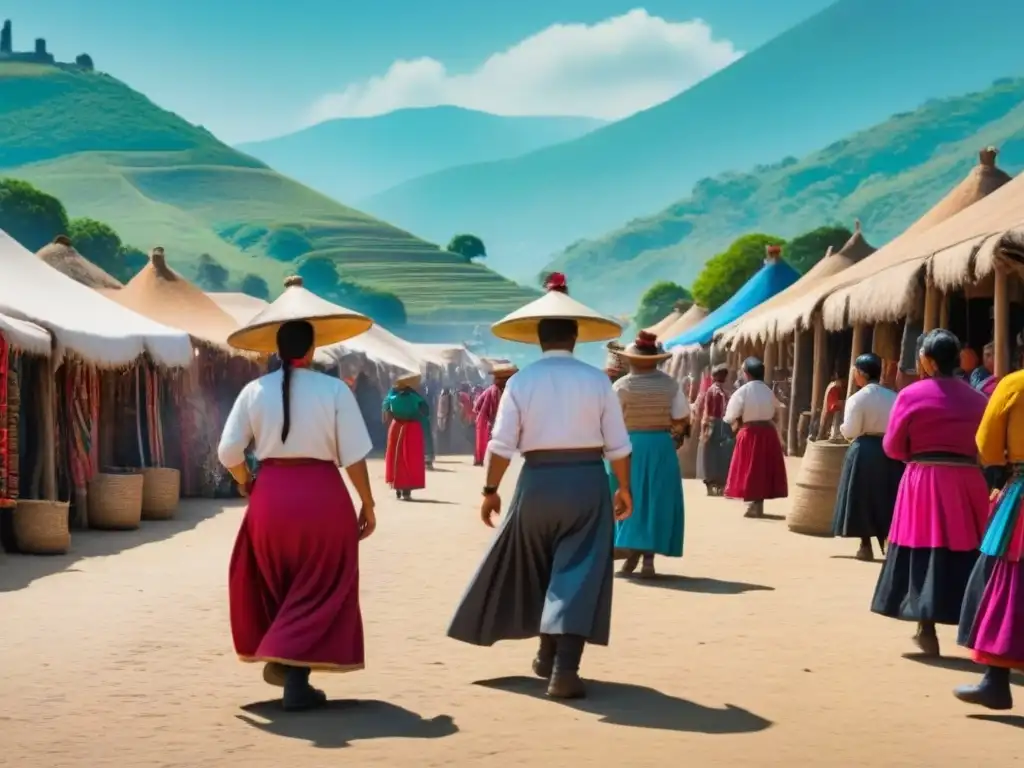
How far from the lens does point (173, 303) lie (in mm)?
22484

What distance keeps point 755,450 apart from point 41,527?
708 cm

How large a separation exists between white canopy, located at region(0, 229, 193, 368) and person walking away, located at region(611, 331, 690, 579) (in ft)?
18.6

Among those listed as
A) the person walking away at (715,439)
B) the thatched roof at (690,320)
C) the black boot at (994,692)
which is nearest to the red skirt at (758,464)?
the person walking away at (715,439)

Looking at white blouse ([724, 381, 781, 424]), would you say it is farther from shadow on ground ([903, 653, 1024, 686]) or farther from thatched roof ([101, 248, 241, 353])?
thatched roof ([101, 248, 241, 353])

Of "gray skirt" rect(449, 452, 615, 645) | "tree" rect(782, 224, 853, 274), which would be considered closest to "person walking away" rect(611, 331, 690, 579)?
"gray skirt" rect(449, 452, 615, 645)

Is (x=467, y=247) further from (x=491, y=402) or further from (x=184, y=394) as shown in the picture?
(x=184, y=394)

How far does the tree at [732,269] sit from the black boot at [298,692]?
77947 mm

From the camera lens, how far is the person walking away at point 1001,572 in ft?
20.9

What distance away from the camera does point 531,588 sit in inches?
277

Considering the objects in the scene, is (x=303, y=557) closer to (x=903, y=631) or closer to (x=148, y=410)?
(x=903, y=631)

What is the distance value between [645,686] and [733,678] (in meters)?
0.48

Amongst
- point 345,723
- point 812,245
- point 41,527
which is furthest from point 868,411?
point 812,245

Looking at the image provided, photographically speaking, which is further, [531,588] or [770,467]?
[770,467]

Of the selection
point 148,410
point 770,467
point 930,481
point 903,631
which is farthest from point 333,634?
point 148,410
